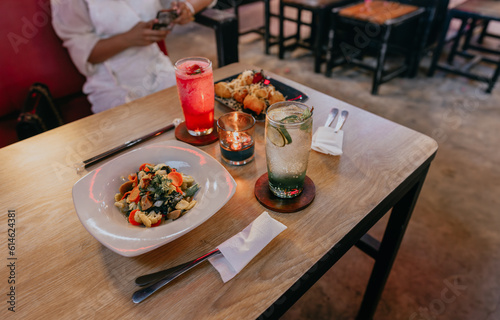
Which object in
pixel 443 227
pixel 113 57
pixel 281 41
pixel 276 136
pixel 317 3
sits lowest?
pixel 443 227

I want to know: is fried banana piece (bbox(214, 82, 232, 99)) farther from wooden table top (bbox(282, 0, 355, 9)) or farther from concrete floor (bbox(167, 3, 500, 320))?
wooden table top (bbox(282, 0, 355, 9))

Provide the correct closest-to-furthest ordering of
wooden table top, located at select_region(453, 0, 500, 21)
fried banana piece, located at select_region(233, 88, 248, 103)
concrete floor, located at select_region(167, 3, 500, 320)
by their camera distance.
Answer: fried banana piece, located at select_region(233, 88, 248, 103), concrete floor, located at select_region(167, 3, 500, 320), wooden table top, located at select_region(453, 0, 500, 21)

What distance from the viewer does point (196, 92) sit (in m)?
0.91

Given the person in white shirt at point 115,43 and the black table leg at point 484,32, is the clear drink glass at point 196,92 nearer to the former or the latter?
the person in white shirt at point 115,43

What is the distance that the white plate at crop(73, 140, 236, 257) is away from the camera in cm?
62

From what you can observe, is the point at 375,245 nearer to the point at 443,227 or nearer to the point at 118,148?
the point at 443,227

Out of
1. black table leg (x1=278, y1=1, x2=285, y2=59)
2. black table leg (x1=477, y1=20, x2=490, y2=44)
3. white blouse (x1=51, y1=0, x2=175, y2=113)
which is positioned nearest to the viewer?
white blouse (x1=51, y1=0, x2=175, y2=113)

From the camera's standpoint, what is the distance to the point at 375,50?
11.3 ft

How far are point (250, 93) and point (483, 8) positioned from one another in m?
2.51

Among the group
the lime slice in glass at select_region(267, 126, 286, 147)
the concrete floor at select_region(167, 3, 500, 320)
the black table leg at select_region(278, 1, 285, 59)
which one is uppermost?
the lime slice in glass at select_region(267, 126, 286, 147)

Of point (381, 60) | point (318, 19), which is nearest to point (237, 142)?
point (381, 60)

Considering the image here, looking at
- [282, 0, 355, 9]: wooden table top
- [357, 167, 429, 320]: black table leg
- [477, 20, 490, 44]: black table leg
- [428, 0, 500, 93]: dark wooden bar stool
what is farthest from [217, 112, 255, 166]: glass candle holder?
[477, 20, 490, 44]: black table leg

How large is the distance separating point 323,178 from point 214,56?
10.1 feet

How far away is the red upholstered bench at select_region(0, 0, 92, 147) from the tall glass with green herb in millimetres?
1327
